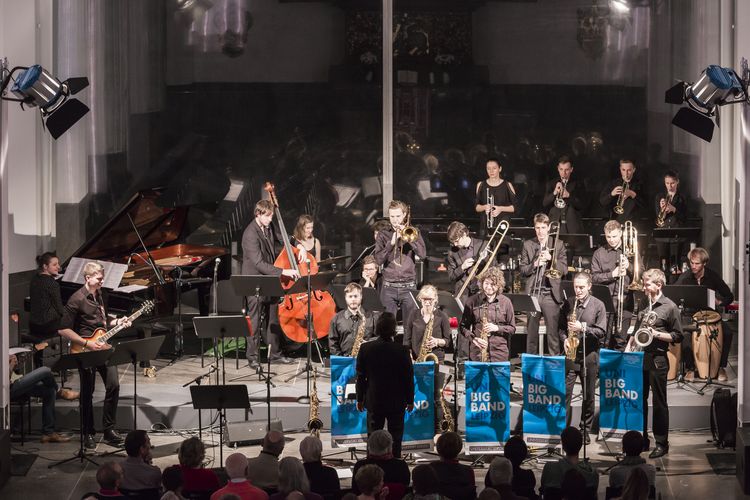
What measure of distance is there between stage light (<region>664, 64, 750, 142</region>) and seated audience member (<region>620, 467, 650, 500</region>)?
413cm

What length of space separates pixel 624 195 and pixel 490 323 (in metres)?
4.53

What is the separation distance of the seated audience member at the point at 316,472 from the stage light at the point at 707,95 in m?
4.58

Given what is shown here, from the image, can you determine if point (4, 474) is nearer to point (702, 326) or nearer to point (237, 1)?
point (702, 326)

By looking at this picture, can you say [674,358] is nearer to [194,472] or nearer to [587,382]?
[587,382]

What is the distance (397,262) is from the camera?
1384 centimetres

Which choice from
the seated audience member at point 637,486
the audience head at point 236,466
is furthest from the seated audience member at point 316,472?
the seated audience member at point 637,486

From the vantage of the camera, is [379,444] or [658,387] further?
[658,387]

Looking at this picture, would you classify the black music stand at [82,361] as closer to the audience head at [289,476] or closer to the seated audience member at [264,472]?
the seated audience member at [264,472]

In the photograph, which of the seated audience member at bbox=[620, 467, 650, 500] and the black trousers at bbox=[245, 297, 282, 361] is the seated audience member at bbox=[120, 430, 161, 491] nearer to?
the seated audience member at bbox=[620, 467, 650, 500]

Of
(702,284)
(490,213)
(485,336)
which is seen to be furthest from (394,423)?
(490,213)

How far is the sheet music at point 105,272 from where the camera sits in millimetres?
12969

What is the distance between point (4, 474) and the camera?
426 inches

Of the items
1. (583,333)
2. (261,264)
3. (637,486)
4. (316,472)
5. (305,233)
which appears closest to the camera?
(637,486)

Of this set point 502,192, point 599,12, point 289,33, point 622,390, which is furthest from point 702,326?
point 289,33
